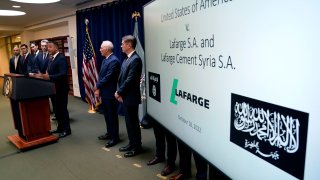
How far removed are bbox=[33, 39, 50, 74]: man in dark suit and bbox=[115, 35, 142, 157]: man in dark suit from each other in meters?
1.83

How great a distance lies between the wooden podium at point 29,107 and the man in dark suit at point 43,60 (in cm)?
73

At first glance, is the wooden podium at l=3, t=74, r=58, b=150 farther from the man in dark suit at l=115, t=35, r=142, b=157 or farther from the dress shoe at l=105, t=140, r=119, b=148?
the man in dark suit at l=115, t=35, r=142, b=157

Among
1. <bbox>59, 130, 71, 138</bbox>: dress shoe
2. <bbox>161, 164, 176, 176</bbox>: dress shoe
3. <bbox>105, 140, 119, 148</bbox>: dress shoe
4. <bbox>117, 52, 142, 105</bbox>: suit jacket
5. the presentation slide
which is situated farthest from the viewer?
<bbox>59, 130, 71, 138</bbox>: dress shoe

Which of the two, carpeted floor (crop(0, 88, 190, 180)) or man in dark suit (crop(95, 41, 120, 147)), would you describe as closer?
carpeted floor (crop(0, 88, 190, 180))

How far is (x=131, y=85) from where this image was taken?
8.43 feet

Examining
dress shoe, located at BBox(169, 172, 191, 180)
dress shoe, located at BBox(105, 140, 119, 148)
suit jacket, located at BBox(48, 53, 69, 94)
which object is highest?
suit jacket, located at BBox(48, 53, 69, 94)

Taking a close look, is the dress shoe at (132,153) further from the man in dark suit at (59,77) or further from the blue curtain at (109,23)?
the blue curtain at (109,23)

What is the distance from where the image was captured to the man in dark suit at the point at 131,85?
2525 mm

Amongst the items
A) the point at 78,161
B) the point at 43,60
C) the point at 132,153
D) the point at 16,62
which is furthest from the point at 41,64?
the point at 132,153

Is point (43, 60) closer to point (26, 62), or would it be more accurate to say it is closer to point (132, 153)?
point (26, 62)

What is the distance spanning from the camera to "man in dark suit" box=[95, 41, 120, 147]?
292cm

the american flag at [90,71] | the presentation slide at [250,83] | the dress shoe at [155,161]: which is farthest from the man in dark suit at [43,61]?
the presentation slide at [250,83]

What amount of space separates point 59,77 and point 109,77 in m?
0.88

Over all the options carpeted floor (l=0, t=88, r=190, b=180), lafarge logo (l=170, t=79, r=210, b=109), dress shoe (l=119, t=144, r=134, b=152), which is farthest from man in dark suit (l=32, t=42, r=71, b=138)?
lafarge logo (l=170, t=79, r=210, b=109)
